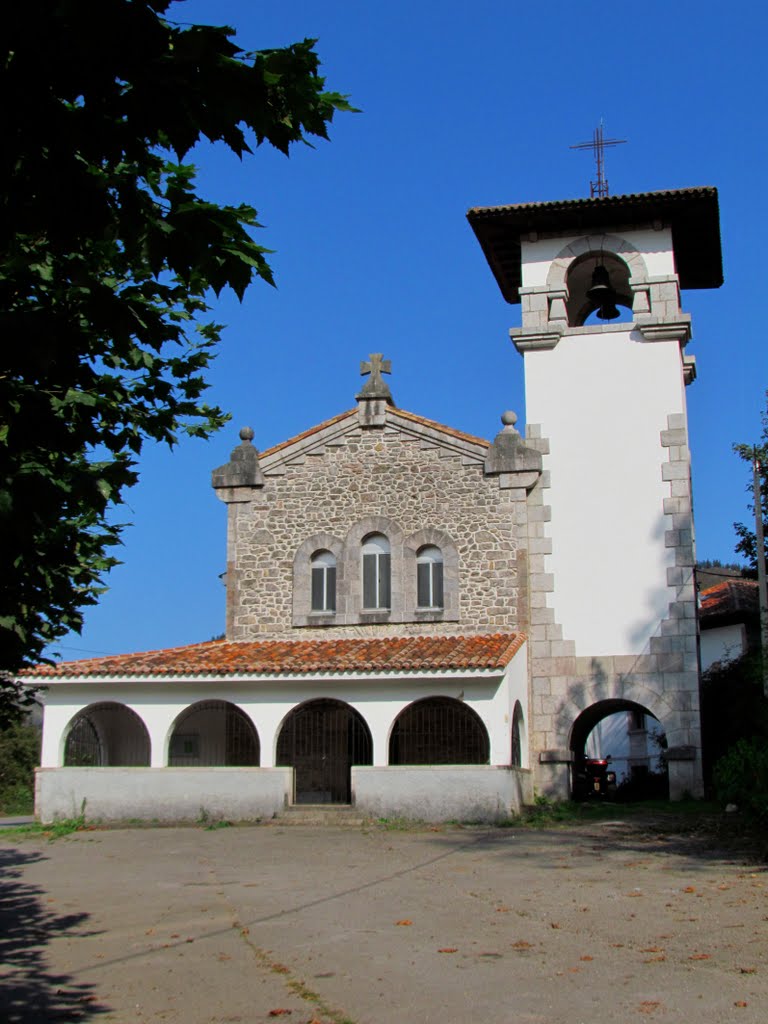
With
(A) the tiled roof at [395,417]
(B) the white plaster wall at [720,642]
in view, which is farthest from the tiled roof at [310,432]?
(B) the white plaster wall at [720,642]

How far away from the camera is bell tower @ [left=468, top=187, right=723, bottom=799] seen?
20.6m

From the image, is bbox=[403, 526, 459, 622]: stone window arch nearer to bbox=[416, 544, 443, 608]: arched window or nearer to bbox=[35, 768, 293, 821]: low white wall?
bbox=[416, 544, 443, 608]: arched window

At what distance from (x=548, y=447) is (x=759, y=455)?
4571mm

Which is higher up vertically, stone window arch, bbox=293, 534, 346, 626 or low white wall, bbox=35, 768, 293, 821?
stone window arch, bbox=293, 534, 346, 626

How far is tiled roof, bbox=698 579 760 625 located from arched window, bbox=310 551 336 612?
10036mm

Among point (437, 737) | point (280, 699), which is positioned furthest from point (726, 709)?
point (280, 699)

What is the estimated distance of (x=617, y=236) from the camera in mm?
22438

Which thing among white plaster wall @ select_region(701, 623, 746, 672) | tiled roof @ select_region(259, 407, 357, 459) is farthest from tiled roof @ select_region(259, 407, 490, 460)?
white plaster wall @ select_region(701, 623, 746, 672)

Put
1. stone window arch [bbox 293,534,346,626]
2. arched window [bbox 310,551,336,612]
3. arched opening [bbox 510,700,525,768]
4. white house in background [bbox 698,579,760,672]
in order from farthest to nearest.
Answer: white house in background [bbox 698,579,760,672]
arched window [bbox 310,551,336,612]
stone window arch [bbox 293,534,346,626]
arched opening [bbox 510,700,525,768]

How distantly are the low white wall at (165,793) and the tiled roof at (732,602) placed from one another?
41.4ft

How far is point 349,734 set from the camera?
2147 centimetres

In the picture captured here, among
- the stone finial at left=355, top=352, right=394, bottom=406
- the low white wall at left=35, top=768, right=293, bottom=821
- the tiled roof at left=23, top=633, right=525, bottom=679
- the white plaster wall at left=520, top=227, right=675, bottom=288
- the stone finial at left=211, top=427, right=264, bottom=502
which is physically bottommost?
the low white wall at left=35, top=768, right=293, bottom=821

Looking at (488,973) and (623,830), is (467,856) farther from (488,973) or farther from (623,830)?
(488,973)

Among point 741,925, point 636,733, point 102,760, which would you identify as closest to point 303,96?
point 741,925
